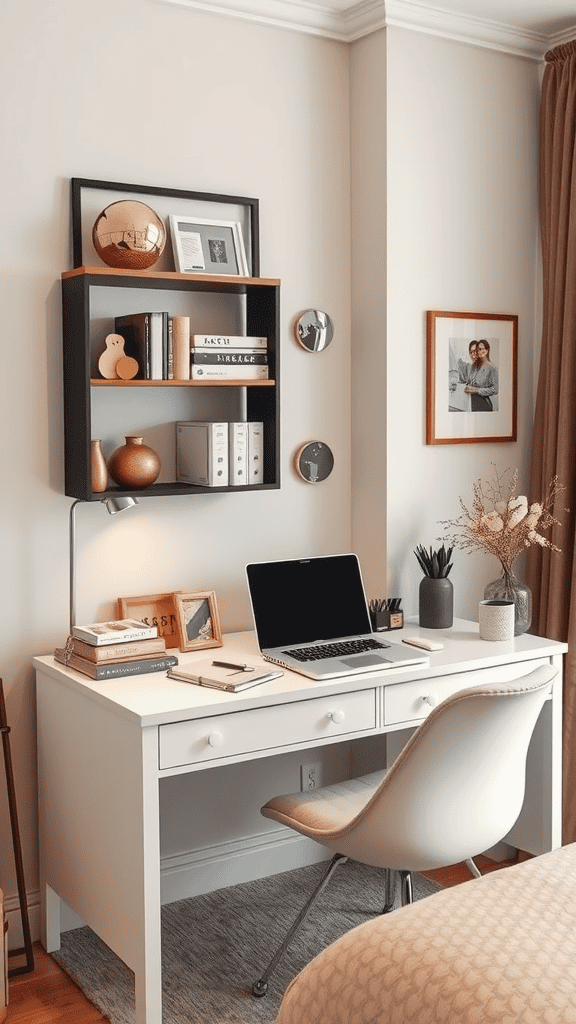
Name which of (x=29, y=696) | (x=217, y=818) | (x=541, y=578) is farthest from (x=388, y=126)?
(x=217, y=818)

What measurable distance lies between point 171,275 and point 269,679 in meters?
1.06

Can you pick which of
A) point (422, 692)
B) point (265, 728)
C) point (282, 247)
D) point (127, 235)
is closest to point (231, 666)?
point (265, 728)

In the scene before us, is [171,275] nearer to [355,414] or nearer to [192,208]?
[192,208]

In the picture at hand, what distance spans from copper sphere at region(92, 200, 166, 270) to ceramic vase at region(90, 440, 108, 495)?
1.54 feet

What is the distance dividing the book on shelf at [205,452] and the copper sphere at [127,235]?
46cm

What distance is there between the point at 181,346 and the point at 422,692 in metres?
1.10

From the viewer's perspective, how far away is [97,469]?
2637 mm

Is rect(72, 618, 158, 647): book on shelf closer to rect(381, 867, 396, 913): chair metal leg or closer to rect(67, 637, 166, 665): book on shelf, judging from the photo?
rect(67, 637, 166, 665): book on shelf

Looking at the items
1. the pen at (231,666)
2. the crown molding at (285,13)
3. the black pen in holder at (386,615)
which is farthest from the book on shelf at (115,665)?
the crown molding at (285,13)

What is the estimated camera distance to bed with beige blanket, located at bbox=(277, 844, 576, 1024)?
136 cm

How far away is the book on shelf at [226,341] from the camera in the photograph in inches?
108

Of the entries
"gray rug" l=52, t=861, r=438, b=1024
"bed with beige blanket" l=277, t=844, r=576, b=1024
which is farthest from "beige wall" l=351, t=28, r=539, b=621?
"bed with beige blanket" l=277, t=844, r=576, b=1024

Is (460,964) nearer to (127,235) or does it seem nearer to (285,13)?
(127,235)

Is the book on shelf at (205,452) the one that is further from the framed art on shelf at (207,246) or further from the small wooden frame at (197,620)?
the framed art on shelf at (207,246)
